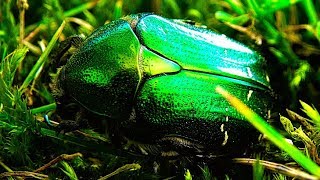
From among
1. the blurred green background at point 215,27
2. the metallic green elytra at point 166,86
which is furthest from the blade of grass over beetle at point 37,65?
the metallic green elytra at point 166,86

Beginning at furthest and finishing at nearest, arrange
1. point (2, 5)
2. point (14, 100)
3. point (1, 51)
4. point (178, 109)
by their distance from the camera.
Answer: point (2, 5) → point (1, 51) → point (14, 100) → point (178, 109)

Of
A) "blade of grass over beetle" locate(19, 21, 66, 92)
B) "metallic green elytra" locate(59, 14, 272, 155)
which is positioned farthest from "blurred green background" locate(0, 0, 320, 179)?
"metallic green elytra" locate(59, 14, 272, 155)

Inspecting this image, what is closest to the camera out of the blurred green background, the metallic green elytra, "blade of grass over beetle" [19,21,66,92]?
the metallic green elytra

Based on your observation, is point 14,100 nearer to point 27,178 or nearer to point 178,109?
point 27,178

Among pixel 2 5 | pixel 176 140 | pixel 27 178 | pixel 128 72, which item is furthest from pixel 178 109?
pixel 2 5

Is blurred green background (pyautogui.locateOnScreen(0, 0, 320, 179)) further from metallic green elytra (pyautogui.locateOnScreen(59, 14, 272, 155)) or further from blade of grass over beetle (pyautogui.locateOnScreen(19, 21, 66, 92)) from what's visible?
metallic green elytra (pyautogui.locateOnScreen(59, 14, 272, 155))

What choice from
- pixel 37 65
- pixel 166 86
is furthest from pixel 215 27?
pixel 37 65

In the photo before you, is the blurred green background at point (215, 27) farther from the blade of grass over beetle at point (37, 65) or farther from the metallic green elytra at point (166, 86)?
the metallic green elytra at point (166, 86)

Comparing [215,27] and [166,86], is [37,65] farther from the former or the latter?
[215,27]

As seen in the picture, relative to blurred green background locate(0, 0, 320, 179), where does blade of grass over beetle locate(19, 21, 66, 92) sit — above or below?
below
